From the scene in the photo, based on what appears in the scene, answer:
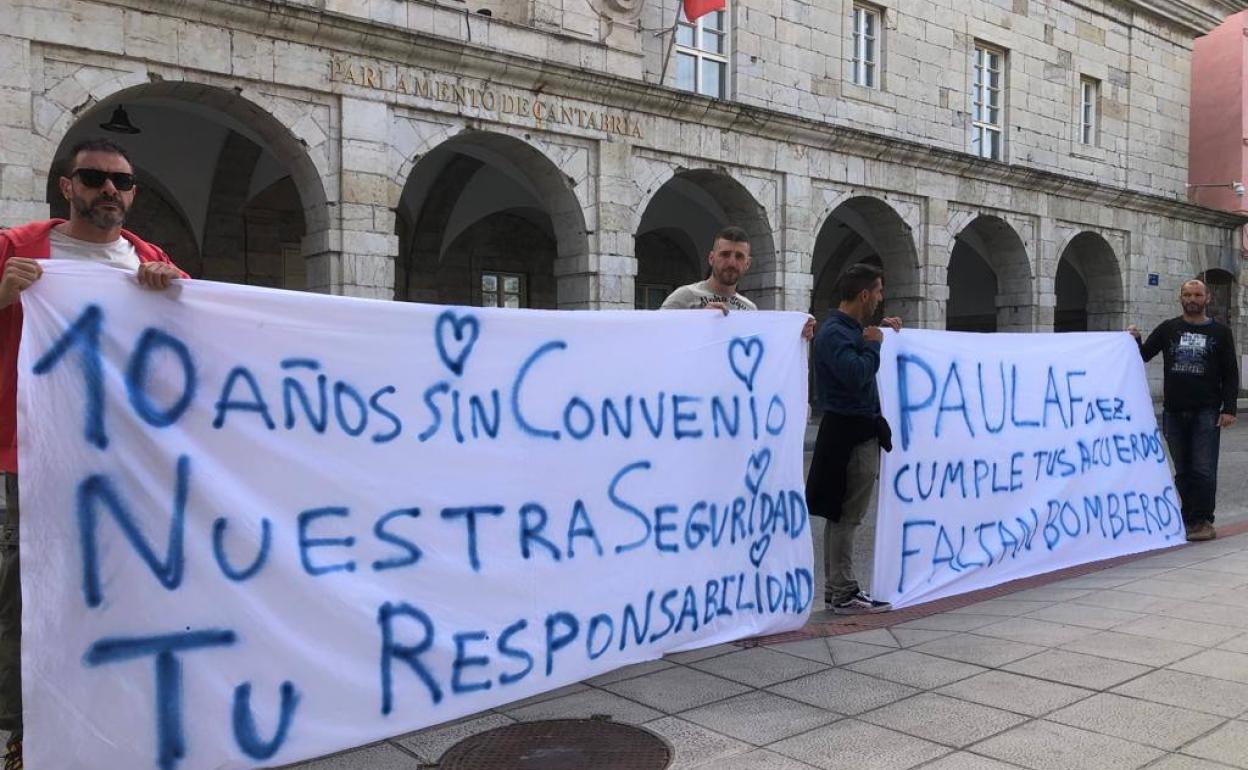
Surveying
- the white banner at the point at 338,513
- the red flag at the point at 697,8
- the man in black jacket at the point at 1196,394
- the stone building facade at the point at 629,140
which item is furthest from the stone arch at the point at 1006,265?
the white banner at the point at 338,513

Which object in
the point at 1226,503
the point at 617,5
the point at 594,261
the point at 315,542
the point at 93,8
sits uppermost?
the point at 617,5

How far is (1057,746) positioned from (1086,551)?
10.9 feet

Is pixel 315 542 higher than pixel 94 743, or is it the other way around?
pixel 315 542

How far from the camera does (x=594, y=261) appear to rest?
43.9ft

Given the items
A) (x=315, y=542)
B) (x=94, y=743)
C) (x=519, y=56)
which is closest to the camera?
(x=94, y=743)

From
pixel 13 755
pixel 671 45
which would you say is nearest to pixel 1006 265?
pixel 671 45

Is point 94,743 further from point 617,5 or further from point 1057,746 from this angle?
point 617,5

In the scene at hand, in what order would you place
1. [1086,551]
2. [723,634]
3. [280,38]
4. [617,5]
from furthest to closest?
1. [617,5]
2. [280,38]
3. [1086,551]
4. [723,634]

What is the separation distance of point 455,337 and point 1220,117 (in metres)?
28.7

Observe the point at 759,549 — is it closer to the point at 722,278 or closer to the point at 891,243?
the point at 722,278

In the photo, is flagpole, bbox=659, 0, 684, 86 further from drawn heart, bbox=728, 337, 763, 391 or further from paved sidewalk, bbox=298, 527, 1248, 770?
paved sidewalk, bbox=298, 527, 1248, 770

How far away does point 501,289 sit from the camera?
19.9 meters

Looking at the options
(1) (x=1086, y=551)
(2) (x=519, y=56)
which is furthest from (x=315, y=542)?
(2) (x=519, y=56)

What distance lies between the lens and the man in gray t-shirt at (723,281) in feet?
15.5
